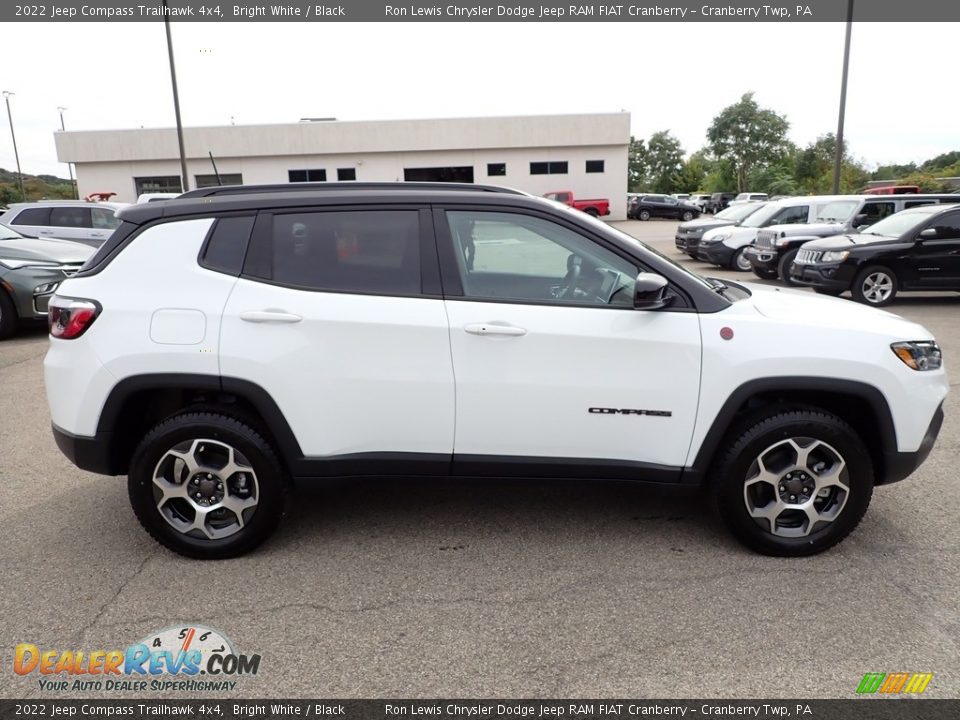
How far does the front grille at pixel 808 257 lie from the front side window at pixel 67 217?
13.5m

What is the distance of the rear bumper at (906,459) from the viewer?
3365 mm

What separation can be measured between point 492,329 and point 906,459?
82.7 inches

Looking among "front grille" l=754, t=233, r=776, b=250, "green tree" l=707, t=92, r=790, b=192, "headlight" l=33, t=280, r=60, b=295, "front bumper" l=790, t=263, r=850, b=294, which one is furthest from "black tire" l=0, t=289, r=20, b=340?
"green tree" l=707, t=92, r=790, b=192

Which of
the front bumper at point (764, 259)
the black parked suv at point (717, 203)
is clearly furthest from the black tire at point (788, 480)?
the black parked suv at point (717, 203)

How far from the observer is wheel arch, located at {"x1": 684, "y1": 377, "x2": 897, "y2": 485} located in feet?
10.7

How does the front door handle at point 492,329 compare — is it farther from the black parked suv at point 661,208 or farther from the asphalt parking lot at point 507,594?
the black parked suv at point 661,208

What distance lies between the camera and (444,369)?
326cm

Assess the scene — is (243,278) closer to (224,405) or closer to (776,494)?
(224,405)

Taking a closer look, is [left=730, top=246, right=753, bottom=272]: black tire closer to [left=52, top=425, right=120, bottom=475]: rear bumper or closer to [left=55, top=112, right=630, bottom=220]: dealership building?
[left=52, top=425, right=120, bottom=475]: rear bumper

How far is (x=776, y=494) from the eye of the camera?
3373 millimetres

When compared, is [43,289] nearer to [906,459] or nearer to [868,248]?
[906,459]

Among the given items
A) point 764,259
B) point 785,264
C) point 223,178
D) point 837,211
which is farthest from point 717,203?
point 785,264

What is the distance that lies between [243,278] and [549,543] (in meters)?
2.02

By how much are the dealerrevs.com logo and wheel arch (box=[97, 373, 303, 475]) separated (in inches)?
36.4
